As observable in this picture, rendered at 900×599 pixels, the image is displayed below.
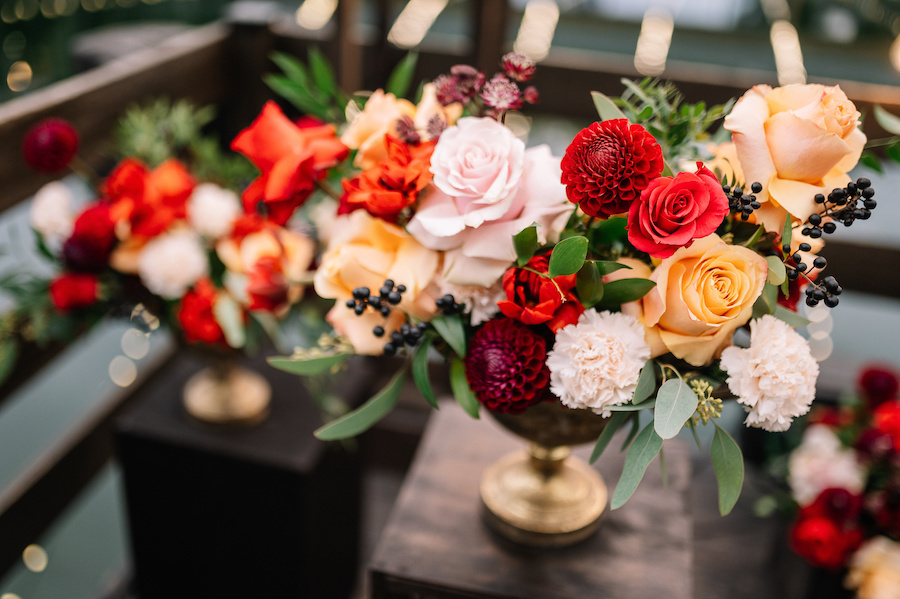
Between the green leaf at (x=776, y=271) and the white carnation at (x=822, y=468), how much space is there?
76 cm

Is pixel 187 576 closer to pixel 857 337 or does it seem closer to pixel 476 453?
pixel 476 453

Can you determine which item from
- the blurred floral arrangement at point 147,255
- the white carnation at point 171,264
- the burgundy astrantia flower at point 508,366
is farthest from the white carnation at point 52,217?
the burgundy astrantia flower at point 508,366

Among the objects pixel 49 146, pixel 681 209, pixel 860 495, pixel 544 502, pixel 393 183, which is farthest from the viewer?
pixel 860 495

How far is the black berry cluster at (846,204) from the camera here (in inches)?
20.9

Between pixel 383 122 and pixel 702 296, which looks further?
pixel 383 122

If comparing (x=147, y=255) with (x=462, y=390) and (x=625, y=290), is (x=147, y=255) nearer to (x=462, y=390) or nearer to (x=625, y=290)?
(x=462, y=390)

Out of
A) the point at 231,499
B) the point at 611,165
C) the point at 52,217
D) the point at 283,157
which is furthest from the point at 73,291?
the point at 611,165

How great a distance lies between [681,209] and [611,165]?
7 centimetres

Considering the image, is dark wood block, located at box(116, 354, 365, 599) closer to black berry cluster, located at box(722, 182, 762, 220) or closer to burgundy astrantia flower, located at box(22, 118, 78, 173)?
burgundy astrantia flower, located at box(22, 118, 78, 173)

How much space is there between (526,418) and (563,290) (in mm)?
197

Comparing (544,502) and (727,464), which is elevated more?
(727,464)

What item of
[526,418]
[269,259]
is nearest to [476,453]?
[526,418]

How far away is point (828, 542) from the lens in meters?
1.07

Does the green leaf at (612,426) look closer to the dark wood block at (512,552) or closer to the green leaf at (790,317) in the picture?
the green leaf at (790,317)
